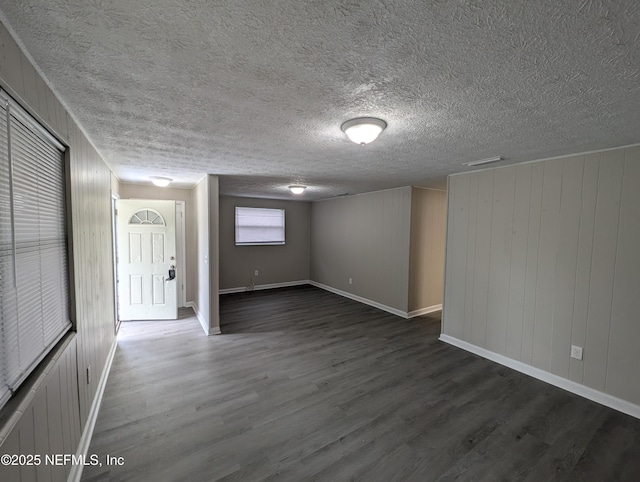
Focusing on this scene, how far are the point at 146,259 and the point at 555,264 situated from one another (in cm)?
558

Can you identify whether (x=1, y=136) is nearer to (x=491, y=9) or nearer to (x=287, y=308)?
(x=491, y=9)

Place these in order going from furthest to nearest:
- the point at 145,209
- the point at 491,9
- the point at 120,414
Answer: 1. the point at 145,209
2. the point at 120,414
3. the point at 491,9

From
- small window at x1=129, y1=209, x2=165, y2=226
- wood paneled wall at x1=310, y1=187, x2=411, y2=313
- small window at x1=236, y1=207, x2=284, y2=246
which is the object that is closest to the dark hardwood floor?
wood paneled wall at x1=310, y1=187, x2=411, y2=313

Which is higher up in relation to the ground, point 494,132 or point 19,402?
point 494,132

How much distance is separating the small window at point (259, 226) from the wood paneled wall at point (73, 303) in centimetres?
347

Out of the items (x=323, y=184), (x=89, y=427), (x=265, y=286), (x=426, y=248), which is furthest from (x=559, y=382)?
(x=265, y=286)

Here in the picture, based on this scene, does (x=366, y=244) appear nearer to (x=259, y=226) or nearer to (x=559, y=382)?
(x=259, y=226)

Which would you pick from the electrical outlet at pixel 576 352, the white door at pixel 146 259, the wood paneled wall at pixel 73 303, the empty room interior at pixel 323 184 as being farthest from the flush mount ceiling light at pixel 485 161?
the white door at pixel 146 259

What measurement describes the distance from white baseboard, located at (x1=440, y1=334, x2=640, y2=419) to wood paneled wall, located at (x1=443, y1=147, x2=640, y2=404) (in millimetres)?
48

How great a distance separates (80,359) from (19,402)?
1.01 metres

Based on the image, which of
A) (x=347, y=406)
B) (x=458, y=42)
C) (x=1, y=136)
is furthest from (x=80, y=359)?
(x=458, y=42)

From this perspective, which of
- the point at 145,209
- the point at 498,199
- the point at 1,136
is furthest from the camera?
the point at 145,209

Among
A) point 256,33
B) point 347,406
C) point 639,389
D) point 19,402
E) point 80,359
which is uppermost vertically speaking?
point 256,33

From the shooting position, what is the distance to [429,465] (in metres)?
1.84
